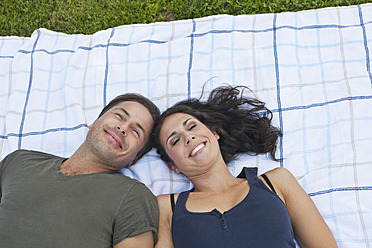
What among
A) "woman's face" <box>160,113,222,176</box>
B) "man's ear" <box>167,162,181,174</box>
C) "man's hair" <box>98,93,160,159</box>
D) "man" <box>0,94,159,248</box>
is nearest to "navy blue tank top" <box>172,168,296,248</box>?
"man" <box>0,94,159,248</box>

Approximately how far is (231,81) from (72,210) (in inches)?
63.3

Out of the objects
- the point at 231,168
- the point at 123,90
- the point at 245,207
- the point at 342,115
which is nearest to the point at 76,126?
the point at 123,90

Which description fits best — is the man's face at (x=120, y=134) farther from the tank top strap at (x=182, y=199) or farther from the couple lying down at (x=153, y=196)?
the tank top strap at (x=182, y=199)

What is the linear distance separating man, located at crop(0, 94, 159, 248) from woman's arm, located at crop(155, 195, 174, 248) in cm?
7

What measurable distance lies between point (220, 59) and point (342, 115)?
1066 millimetres

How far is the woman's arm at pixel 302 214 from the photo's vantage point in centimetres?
250

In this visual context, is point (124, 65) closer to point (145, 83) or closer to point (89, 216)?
point (145, 83)

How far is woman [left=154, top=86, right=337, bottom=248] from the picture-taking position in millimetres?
2381

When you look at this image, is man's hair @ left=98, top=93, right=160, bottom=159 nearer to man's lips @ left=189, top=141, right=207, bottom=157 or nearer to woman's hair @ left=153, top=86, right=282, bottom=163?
woman's hair @ left=153, top=86, right=282, bottom=163

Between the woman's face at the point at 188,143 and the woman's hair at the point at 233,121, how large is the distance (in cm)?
13

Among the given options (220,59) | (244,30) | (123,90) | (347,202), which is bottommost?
(347,202)

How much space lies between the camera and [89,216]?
2.44m

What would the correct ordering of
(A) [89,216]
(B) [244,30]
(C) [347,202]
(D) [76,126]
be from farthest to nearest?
(B) [244,30]
(D) [76,126]
(C) [347,202]
(A) [89,216]

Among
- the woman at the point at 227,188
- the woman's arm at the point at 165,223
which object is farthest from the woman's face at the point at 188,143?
the woman's arm at the point at 165,223
